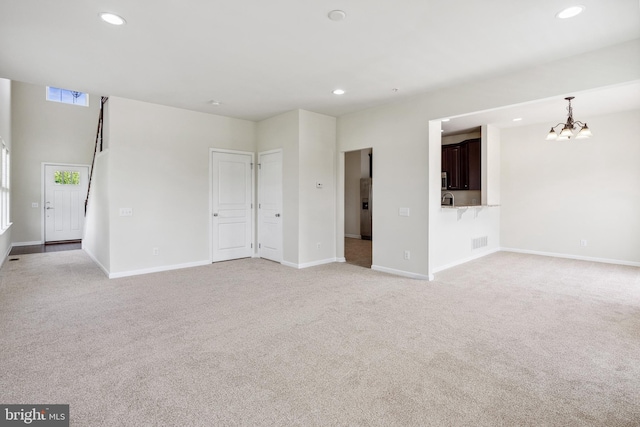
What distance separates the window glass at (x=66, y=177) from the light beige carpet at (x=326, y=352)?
205 inches

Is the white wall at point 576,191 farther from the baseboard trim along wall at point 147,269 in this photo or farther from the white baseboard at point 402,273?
the baseboard trim along wall at point 147,269

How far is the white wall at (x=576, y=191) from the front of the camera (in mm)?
5617

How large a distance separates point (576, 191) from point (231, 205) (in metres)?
6.61

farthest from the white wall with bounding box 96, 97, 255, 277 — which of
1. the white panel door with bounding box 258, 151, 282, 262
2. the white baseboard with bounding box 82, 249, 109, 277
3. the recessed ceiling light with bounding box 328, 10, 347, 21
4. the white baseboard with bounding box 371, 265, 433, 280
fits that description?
the recessed ceiling light with bounding box 328, 10, 347, 21

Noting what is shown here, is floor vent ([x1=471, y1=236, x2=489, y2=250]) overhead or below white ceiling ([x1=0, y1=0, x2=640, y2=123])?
below

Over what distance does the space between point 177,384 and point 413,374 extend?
159 cm

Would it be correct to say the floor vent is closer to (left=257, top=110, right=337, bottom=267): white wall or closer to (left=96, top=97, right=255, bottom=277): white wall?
(left=257, top=110, right=337, bottom=267): white wall

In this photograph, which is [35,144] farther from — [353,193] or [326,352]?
[326,352]

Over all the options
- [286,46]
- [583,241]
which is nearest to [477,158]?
[583,241]

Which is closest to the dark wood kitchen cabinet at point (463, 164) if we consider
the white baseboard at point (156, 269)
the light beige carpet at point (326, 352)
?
the light beige carpet at point (326, 352)

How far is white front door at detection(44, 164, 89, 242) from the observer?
8.57m

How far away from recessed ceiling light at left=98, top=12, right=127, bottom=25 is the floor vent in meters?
6.24

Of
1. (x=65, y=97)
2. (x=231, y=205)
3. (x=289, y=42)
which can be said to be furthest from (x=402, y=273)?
(x=65, y=97)

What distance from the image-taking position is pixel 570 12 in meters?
2.62
